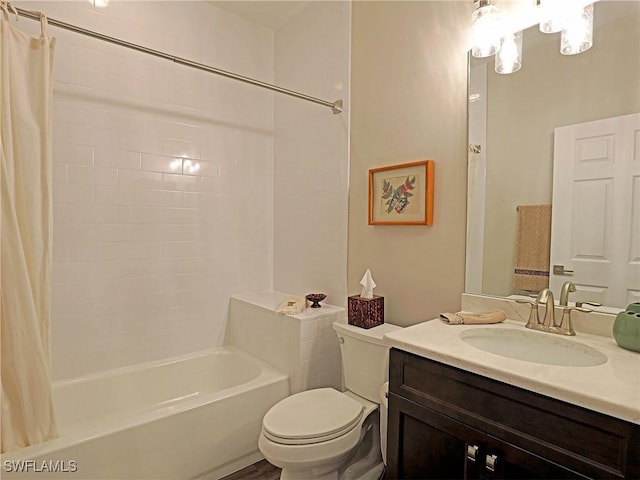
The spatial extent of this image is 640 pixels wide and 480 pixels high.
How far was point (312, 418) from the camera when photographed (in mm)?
1642

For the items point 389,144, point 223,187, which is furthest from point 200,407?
point 389,144

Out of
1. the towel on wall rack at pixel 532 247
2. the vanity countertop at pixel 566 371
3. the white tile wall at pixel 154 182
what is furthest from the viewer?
the white tile wall at pixel 154 182

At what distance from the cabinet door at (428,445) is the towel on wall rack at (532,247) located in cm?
68

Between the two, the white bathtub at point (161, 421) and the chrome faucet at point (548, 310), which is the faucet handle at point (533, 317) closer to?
the chrome faucet at point (548, 310)

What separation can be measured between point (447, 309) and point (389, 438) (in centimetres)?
68

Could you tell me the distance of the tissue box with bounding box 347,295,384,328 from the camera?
6.36 feet

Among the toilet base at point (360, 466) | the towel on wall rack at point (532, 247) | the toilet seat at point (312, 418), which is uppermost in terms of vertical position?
the towel on wall rack at point (532, 247)

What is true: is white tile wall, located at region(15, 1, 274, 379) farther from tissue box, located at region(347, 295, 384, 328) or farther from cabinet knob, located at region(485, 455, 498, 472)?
cabinet knob, located at region(485, 455, 498, 472)

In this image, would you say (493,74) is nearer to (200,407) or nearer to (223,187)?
(223,187)

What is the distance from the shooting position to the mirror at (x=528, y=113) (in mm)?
1298

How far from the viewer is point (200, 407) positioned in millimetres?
1834

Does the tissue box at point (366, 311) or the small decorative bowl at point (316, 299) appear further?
the small decorative bowl at point (316, 299)

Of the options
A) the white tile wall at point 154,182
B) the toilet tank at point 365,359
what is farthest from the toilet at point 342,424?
the white tile wall at point 154,182
